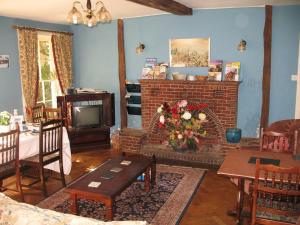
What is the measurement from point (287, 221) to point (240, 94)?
9.85 ft

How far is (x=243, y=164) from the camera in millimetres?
2873

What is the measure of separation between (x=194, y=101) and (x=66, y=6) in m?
2.60

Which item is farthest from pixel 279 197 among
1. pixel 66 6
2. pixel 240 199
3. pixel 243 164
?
pixel 66 6

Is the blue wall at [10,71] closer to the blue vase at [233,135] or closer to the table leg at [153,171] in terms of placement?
the table leg at [153,171]

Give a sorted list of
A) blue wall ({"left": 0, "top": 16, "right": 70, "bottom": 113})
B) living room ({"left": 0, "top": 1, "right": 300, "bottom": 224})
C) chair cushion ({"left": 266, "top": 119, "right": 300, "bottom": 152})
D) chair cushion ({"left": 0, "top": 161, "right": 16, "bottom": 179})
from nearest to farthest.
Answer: chair cushion ({"left": 0, "top": 161, "right": 16, "bottom": 179}) → chair cushion ({"left": 266, "top": 119, "right": 300, "bottom": 152}) → living room ({"left": 0, "top": 1, "right": 300, "bottom": 224}) → blue wall ({"left": 0, "top": 16, "right": 70, "bottom": 113})

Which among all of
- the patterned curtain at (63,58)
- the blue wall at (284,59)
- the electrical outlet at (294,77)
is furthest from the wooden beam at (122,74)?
the electrical outlet at (294,77)

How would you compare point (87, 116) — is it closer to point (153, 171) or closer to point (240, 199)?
point (153, 171)

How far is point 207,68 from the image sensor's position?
532 cm

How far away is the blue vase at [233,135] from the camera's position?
16.2ft

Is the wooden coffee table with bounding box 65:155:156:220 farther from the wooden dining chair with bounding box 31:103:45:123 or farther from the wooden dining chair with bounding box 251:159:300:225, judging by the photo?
the wooden dining chair with bounding box 31:103:45:123

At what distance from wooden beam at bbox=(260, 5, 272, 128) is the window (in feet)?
13.3

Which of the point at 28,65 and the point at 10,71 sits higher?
the point at 28,65

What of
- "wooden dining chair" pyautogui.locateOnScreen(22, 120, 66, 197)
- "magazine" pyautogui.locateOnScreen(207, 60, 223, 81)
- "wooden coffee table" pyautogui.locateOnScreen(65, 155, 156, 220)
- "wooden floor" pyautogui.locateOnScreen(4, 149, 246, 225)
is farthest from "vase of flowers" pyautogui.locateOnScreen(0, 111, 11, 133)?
"magazine" pyautogui.locateOnScreen(207, 60, 223, 81)

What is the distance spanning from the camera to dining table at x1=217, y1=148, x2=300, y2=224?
8.67ft
